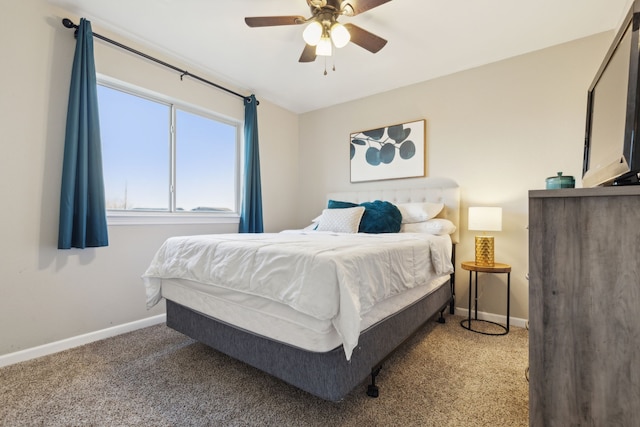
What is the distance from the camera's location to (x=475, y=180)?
3.00m

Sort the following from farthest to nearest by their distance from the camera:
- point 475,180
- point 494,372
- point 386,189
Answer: point 386,189
point 475,180
point 494,372

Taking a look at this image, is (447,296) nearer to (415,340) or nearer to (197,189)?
(415,340)

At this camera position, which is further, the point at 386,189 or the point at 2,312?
the point at 386,189

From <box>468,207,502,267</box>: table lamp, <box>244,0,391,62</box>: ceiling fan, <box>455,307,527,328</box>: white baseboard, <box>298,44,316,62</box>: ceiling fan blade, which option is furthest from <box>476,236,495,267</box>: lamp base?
<box>298,44,316,62</box>: ceiling fan blade

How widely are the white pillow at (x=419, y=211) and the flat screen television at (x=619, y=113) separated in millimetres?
Result: 1495

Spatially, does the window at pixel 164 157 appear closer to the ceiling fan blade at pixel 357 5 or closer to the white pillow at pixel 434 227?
the ceiling fan blade at pixel 357 5

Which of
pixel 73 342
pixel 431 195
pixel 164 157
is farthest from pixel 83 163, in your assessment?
pixel 431 195

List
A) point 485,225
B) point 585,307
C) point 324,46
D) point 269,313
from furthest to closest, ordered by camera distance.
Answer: point 485,225 → point 324,46 → point 269,313 → point 585,307

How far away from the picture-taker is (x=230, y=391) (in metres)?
1.64

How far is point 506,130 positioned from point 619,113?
2.04m

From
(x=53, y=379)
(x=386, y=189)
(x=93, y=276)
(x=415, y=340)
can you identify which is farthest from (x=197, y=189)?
(x=415, y=340)

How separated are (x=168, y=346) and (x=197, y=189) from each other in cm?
171

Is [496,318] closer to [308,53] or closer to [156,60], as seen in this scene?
[308,53]

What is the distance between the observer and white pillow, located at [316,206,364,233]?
2836 millimetres
